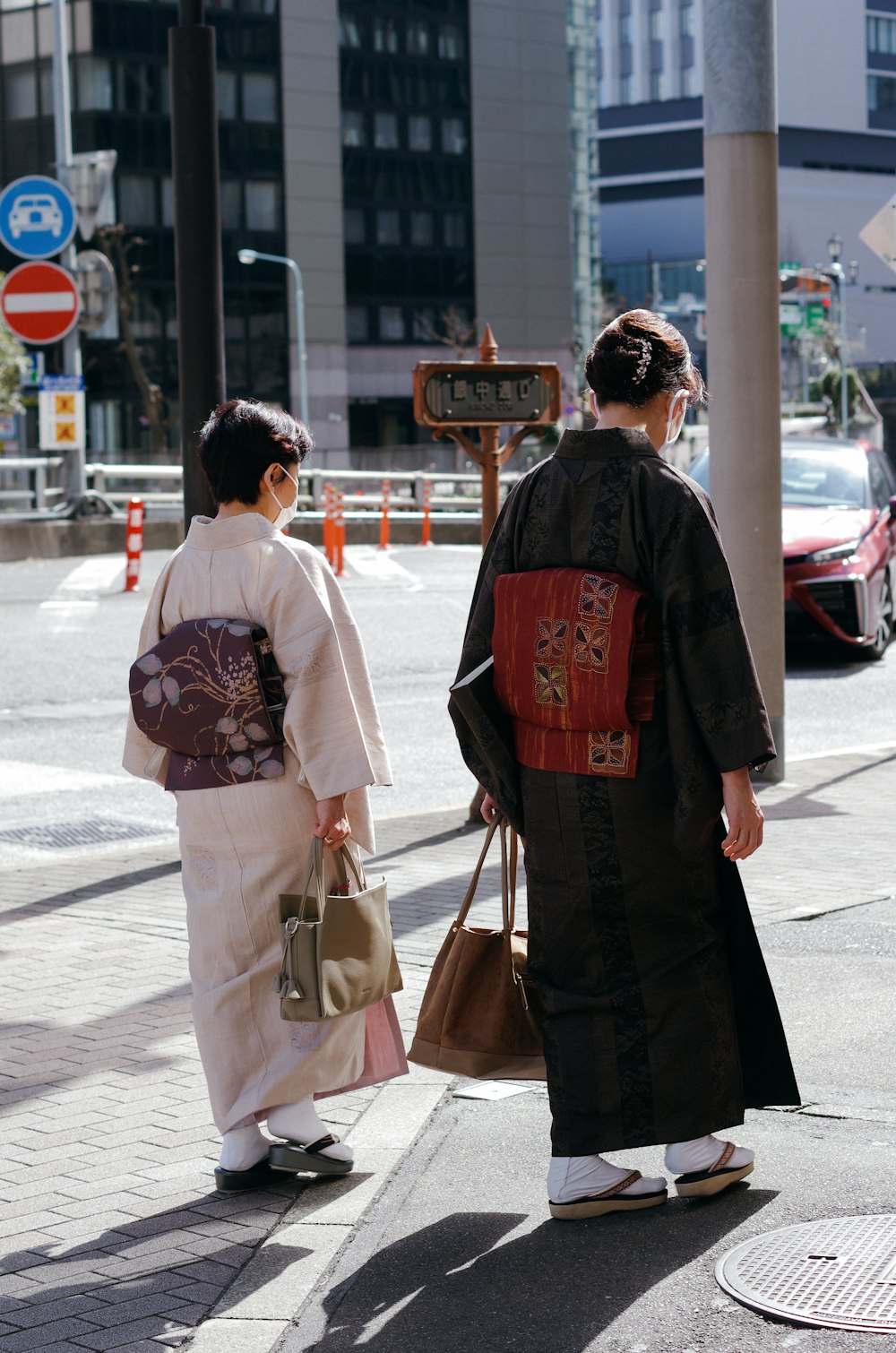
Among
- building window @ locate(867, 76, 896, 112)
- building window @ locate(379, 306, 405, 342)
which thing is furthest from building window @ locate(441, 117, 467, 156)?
building window @ locate(867, 76, 896, 112)

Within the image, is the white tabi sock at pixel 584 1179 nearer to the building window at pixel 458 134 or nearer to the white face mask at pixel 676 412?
the white face mask at pixel 676 412

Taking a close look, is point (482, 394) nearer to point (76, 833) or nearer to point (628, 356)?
point (76, 833)

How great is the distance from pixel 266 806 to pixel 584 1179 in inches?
39.9

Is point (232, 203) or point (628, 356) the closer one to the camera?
point (628, 356)

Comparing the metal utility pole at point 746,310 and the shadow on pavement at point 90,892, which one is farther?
the metal utility pole at point 746,310

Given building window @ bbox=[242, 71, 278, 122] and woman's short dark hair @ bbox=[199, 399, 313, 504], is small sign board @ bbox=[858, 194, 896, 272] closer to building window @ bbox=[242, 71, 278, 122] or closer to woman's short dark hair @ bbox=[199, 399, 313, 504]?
woman's short dark hair @ bbox=[199, 399, 313, 504]

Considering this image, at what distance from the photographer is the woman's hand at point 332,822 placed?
12.8 feet

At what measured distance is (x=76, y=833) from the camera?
28.3ft

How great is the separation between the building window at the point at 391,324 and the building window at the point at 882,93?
49.5 meters

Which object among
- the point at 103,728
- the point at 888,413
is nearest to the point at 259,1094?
the point at 103,728

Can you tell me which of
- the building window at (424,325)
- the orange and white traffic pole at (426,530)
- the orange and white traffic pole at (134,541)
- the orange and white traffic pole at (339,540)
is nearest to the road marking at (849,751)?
the orange and white traffic pole at (134,541)

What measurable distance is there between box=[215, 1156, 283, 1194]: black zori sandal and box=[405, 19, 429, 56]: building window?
238 ft

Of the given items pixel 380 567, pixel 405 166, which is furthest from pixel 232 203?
pixel 380 567

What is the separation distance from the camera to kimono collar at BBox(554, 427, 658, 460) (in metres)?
3.68
